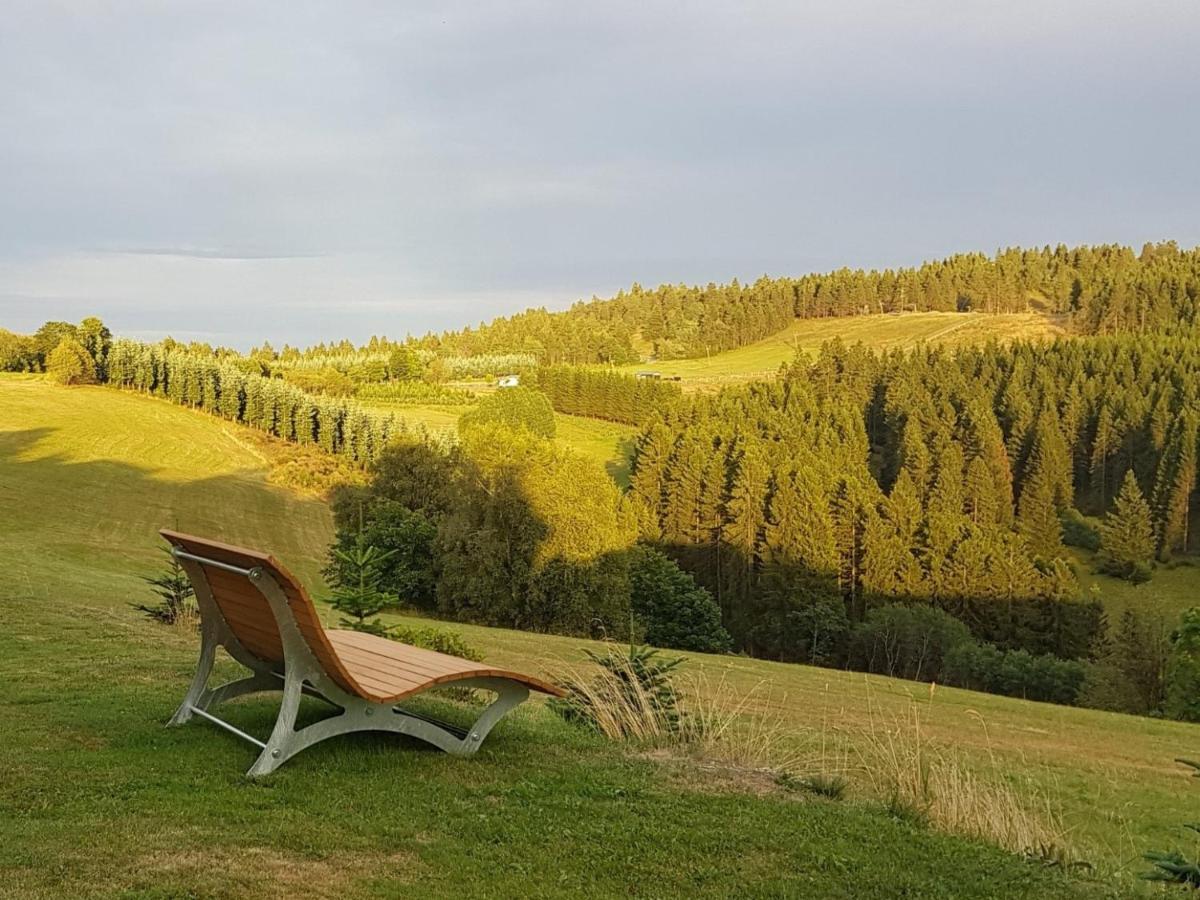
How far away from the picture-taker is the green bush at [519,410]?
276ft

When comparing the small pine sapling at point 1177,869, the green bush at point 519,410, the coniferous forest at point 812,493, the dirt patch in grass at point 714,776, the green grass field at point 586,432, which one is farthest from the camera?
the green grass field at point 586,432

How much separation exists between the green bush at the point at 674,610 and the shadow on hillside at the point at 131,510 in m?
16.1

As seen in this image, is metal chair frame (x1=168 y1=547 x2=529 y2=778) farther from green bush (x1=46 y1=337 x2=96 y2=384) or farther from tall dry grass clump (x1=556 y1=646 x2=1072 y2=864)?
green bush (x1=46 y1=337 x2=96 y2=384)

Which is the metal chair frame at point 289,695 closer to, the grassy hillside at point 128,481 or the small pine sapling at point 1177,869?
the small pine sapling at point 1177,869

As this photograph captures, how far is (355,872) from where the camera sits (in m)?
4.14

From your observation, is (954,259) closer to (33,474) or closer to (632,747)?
(33,474)

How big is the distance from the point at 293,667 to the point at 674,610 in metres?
43.3

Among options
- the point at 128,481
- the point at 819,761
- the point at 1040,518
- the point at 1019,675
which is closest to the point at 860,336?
the point at 1040,518

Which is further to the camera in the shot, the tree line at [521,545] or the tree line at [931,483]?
the tree line at [931,483]

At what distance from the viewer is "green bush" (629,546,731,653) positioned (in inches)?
1837

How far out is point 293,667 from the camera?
529cm

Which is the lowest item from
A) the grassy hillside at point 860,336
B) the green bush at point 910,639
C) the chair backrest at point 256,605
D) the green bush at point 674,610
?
the green bush at point 910,639

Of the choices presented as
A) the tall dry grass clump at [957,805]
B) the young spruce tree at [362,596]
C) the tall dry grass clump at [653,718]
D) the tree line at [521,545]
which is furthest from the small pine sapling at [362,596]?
the tree line at [521,545]

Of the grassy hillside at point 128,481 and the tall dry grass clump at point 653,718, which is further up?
the tall dry grass clump at point 653,718
